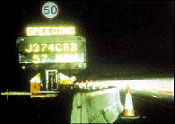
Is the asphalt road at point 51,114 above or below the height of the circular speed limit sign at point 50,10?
below

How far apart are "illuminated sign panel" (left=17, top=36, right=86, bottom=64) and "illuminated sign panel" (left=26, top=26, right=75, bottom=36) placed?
1.45 m

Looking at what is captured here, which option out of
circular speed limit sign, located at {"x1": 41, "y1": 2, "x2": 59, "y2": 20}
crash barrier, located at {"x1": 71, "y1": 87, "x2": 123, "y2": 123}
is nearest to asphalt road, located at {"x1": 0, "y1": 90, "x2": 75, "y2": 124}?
crash barrier, located at {"x1": 71, "y1": 87, "x2": 123, "y2": 123}

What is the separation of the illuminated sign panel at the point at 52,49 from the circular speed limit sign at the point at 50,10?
1.79 metres

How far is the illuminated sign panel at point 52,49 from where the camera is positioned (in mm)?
22125

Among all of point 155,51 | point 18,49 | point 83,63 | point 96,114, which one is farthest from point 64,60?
point 155,51

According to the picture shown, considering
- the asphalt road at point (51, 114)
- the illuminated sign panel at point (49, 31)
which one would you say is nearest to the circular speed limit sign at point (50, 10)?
the illuminated sign panel at point (49, 31)

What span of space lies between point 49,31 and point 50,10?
177 cm

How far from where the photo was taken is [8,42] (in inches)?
1924

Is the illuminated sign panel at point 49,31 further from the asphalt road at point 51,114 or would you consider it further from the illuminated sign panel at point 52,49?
the asphalt road at point 51,114

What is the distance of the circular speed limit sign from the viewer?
23109mm

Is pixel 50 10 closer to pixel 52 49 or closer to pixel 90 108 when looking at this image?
pixel 52 49

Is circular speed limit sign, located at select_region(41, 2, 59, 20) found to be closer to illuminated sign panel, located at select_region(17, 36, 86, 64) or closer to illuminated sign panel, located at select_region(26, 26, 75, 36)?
illuminated sign panel, located at select_region(26, 26, 75, 36)

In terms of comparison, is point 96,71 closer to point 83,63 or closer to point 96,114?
point 83,63

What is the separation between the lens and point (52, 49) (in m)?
22.2
